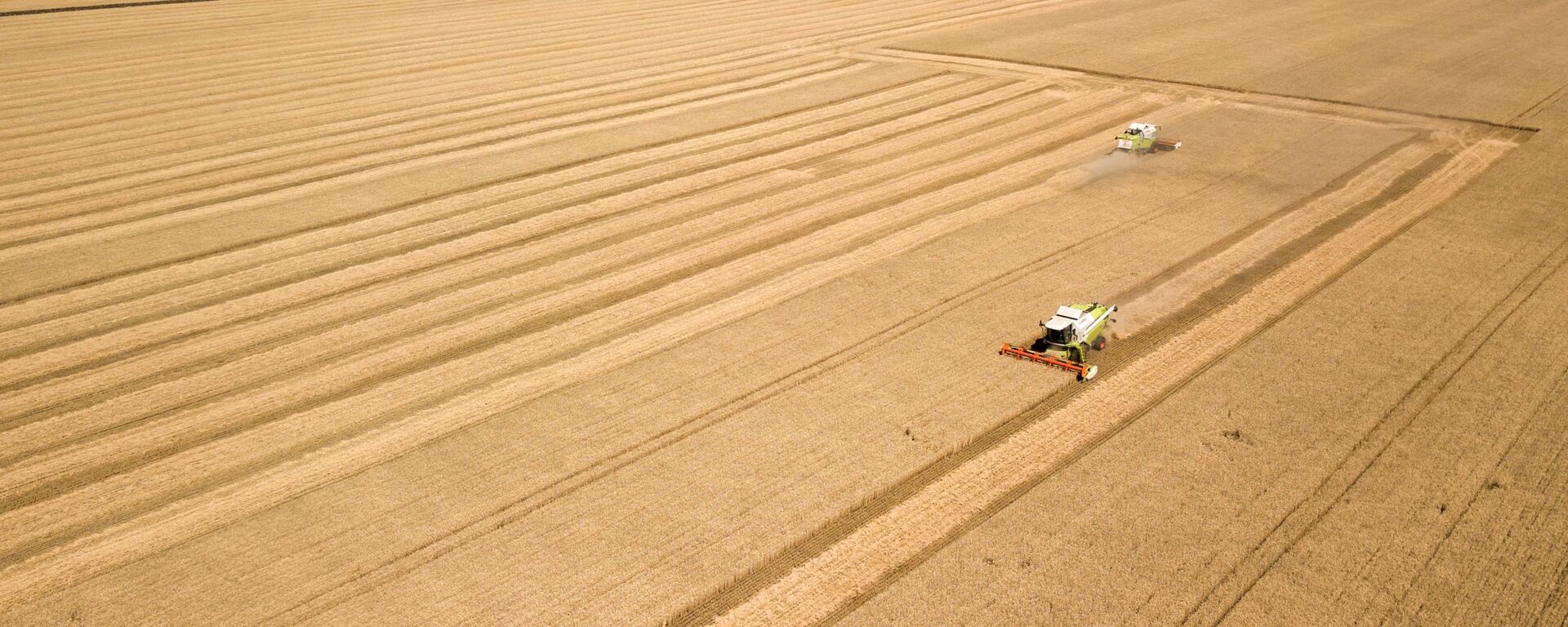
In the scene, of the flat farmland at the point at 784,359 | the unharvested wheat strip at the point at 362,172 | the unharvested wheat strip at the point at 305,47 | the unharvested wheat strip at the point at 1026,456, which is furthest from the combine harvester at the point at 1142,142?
the unharvested wheat strip at the point at 305,47

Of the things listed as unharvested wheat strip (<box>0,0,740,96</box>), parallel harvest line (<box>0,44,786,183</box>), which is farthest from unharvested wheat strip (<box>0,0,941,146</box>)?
unharvested wheat strip (<box>0,0,740,96</box>)

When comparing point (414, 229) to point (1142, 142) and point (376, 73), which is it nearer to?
point (1142, 142)

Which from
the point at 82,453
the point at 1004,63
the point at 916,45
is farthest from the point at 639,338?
the point at 916,45

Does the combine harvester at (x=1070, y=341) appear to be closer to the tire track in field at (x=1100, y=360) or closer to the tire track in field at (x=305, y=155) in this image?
the tire track in field at (x=1100, y=360)

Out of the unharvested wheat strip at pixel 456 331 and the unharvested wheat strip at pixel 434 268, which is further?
the unharvested wheat strip at pixel 434 268

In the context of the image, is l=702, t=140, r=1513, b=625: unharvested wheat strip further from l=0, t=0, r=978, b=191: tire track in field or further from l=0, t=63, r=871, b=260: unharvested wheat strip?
l=0, t=0, r=978, b=191: tire track in field
